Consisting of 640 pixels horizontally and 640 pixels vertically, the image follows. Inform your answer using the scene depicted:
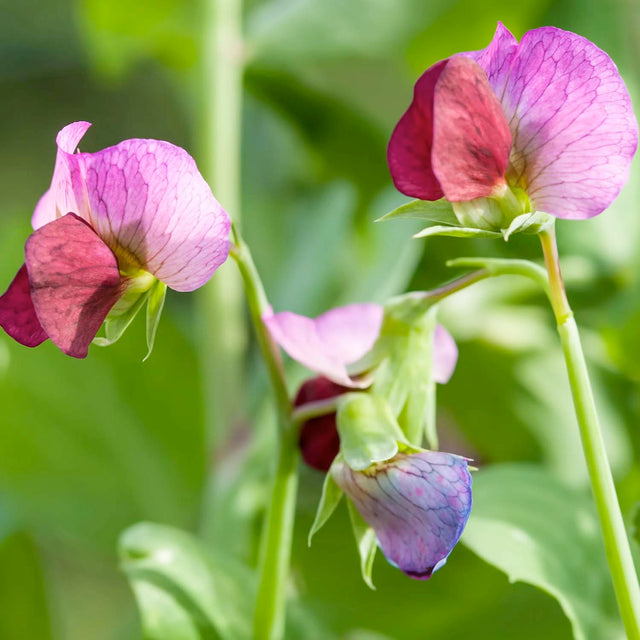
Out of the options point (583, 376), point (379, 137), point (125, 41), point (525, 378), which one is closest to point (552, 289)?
point (583, 376)

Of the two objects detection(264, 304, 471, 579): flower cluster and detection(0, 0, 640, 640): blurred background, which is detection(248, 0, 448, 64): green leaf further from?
detection(264, 304, 471, 579): flower cluster

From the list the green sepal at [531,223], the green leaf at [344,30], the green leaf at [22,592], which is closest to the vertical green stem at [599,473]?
the green sepal at [531,223]

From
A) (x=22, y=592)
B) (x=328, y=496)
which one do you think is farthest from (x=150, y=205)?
(x=22, y=592)

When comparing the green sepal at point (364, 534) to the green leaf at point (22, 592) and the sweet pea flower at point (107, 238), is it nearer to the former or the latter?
the sweet pea flower at point (107, 238)

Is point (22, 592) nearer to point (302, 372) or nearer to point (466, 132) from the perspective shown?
point (302, 372)

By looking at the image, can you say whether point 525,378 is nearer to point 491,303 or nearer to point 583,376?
point 491,303

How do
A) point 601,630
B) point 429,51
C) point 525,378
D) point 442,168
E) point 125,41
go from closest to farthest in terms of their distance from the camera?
point 442,168 < point 601,630 < point 525,378 < point 429,51 < point 125,41
